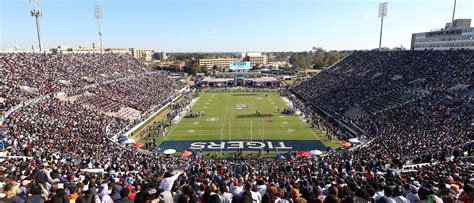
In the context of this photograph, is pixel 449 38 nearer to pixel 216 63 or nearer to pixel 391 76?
pixel 391 76

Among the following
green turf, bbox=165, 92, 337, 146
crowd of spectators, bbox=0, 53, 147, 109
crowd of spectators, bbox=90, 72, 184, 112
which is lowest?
green turf, bbox=165, 92, 337, 146

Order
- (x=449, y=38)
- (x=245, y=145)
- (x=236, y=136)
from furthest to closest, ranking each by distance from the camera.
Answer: (x=449, y=38), (x=236, y=136), (x=245, y=145)

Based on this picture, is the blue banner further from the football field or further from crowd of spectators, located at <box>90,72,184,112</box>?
crowd of spectators, located at <box>90,72,184,112</box>

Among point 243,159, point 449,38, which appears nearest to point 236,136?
point 243,159

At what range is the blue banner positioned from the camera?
1212 inches

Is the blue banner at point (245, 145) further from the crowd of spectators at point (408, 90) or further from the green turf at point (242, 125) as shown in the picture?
the crowd of spectators at point (408, 90)

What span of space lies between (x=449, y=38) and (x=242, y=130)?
185 feet

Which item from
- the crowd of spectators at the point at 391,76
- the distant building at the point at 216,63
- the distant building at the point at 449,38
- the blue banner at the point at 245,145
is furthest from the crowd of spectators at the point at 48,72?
the distant building at the point at 216,63

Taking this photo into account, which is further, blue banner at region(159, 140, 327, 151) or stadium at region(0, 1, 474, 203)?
blue banner at region(159, 140, 327, 151)

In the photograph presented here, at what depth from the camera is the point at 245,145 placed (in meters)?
31.7

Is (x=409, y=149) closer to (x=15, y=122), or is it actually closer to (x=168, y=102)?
(x=15, y=122)

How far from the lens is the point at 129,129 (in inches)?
1442

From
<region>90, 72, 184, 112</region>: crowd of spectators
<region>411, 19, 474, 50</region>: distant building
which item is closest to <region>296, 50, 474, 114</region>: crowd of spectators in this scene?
<region>411, 19, 474, 50</region>: distant building

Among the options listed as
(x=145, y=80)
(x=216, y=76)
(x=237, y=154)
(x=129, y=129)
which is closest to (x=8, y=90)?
(x=129, y=129)
